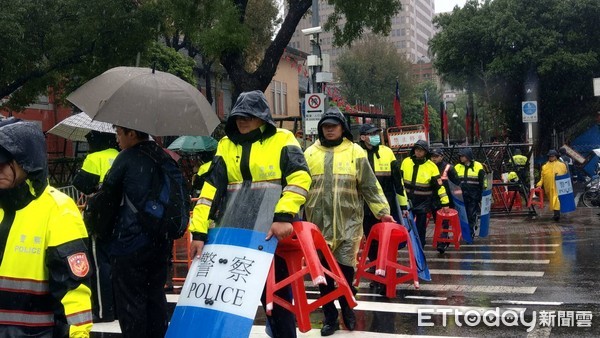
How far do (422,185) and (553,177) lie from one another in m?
7.86

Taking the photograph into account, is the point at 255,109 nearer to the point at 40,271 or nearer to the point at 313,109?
the point at 40,271

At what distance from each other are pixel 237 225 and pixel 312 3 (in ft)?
39.3

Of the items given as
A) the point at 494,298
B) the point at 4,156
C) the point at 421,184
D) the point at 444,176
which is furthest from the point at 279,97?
the point at 4,156

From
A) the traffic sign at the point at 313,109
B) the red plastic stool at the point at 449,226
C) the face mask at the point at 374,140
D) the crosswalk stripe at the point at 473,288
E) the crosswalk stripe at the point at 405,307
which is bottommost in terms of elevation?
the crosswalk stripe at the point at 473,288

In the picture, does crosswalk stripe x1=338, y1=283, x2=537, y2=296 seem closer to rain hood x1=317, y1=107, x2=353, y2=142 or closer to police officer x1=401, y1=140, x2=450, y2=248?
police officer x1=401, y1=140, x2=450, y2=248

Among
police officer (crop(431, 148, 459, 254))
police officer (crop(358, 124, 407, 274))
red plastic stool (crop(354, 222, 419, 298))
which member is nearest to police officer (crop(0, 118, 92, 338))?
red plastic stool (crop(354, 222, 419, 298))

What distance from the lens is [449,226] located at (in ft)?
41.2

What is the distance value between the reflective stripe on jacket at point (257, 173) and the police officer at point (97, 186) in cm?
176

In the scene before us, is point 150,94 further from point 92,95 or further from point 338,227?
point 338,227

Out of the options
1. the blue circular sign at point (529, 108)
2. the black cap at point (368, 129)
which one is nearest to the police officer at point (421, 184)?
the black cap at point (368, 129)

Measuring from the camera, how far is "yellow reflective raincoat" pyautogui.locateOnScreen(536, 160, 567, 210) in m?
17.7

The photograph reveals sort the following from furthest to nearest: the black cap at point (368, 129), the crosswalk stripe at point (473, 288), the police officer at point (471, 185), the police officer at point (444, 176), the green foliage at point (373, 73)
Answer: the green foliage at point (373, 73), the police officer at point (471, 185), the police officer at point (444, 176), the black cap at point (368, 129), the crosswalk stripe at point (473, 288)

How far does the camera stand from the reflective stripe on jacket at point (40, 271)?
10.4ft

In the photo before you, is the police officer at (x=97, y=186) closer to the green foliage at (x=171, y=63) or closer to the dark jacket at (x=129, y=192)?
the dark jacket at (x=129, y=192)
